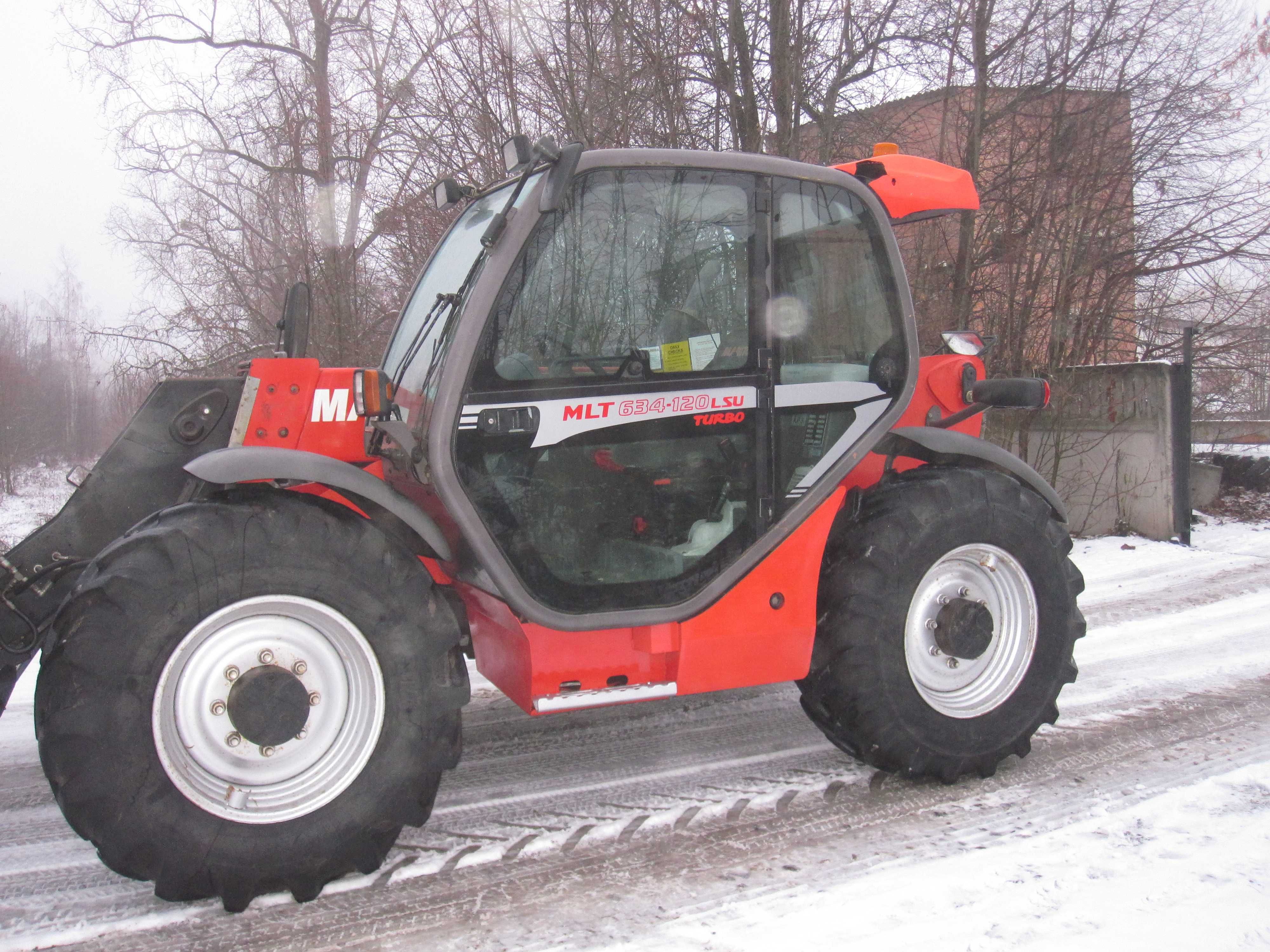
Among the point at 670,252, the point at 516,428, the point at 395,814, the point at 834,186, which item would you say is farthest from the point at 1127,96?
the point at 395,814

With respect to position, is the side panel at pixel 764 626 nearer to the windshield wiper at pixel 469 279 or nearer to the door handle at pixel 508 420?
the door handle at pixel 508 420

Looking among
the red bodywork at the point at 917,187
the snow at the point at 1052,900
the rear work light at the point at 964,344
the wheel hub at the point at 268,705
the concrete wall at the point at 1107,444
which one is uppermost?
the red bodywork at the point at 917,187

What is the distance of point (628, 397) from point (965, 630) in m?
1.51

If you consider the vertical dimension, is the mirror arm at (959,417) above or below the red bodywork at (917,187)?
below

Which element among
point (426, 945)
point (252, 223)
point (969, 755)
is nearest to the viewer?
point (426, 945)

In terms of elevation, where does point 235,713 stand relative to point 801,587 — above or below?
A: below

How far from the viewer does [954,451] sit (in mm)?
3549

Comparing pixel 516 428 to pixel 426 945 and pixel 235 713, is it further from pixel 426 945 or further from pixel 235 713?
pixel 426 945

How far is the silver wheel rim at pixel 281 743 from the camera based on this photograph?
2588 mm

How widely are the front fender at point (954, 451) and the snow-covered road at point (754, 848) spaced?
1.06 m

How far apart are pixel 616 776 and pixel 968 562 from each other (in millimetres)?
1555

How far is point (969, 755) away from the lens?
3.43 metres

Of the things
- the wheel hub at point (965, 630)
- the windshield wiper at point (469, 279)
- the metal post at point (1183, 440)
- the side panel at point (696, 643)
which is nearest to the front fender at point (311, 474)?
the windshield wiper at point (469, 279)

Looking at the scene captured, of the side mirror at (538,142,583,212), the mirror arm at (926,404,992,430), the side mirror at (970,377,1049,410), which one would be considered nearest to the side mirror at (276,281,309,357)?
the side mirror at (538,142,583,212)
